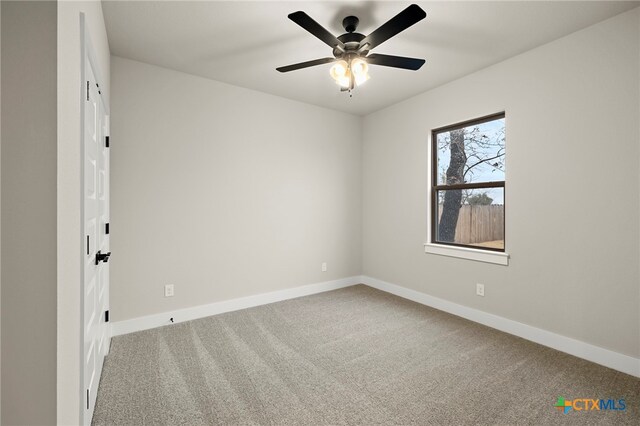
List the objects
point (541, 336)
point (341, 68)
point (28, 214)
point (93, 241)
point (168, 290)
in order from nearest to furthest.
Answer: point (28, 214), point (93, 241), point (341, 68), point (541, 336), point (168, 290)

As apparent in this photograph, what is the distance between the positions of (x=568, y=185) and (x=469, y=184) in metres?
0.96

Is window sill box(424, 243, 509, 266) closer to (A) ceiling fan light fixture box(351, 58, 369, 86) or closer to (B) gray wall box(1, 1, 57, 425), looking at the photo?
(A) ceiling fan light fixture box(351, 58, 369, 86)

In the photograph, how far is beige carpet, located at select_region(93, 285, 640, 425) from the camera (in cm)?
182

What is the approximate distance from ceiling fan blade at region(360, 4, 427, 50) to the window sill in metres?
2.32

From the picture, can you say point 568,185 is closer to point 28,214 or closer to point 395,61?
point 395,61

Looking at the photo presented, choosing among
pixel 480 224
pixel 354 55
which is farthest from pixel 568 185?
pixel 354 55

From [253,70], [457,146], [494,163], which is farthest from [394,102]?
[253,70]

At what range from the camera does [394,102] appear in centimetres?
413

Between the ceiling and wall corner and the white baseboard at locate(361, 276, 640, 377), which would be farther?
the ceiling and wall corner

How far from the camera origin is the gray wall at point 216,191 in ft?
9.73

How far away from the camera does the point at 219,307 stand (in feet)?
11.4

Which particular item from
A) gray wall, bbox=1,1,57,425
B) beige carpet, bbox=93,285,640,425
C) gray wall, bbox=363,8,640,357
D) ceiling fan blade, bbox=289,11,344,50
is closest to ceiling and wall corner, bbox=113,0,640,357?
gray wall, bbox=363,8,640,357

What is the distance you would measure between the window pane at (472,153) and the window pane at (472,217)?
0.52 ft

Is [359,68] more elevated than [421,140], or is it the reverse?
[359,68]
